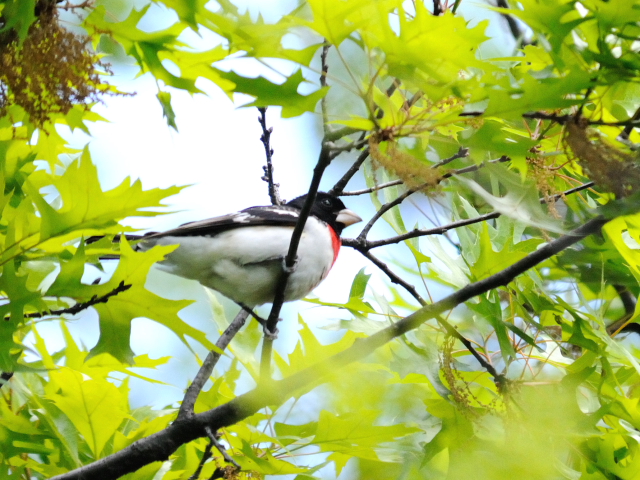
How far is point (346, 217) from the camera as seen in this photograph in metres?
4.86

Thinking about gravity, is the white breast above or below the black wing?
below

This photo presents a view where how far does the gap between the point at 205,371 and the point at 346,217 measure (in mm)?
1814

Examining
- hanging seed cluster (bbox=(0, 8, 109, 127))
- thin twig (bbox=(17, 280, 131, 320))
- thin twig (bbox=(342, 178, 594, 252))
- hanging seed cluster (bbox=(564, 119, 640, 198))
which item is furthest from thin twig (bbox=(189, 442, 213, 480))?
hanging seed cluster (bbox=(564, 119, 640, 198))

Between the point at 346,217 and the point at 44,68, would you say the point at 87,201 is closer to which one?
the point at 44,68

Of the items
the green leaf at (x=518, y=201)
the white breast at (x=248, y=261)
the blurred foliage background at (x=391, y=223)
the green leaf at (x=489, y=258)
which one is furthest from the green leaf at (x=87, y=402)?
the green leaf at (x=518, y=201)

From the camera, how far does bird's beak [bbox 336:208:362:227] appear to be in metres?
4.84

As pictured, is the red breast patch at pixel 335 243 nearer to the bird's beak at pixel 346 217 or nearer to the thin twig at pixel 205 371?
the bird's beak at pixel 346 217

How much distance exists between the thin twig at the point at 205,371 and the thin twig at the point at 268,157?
881 mm

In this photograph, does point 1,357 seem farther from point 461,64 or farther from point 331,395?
point 331,395

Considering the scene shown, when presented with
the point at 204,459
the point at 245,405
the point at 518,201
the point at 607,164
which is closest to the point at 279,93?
the point at 518,201

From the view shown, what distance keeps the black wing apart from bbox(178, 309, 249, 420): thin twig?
1.81ft

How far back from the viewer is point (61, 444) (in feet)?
9.64

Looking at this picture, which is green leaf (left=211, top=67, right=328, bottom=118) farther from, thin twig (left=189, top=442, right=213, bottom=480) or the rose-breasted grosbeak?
the rose-breasted grosbeak

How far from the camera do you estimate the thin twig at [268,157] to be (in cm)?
376
